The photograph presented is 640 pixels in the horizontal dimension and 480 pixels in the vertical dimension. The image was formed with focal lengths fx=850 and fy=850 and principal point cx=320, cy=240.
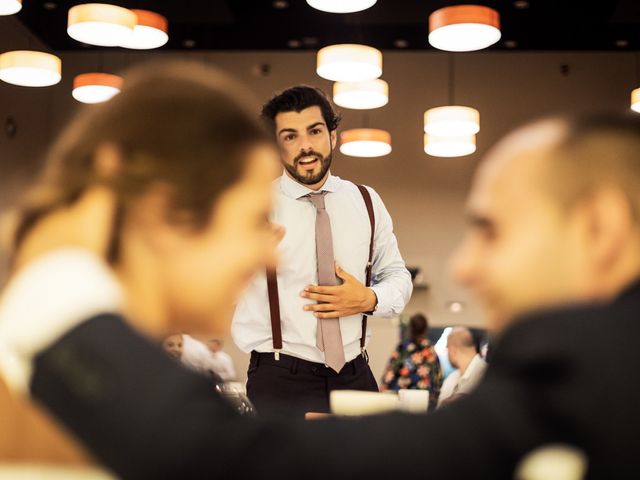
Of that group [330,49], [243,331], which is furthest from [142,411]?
[330,49]

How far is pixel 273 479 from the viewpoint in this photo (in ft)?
1.55

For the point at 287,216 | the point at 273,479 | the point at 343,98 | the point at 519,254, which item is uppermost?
the point at 343,98

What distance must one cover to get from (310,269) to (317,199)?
258 mm

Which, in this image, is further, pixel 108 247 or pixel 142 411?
pixel 108 247

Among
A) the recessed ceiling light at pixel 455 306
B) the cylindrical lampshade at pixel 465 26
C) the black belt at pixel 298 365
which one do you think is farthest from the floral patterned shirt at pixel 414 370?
the black belt at pixel 298 365

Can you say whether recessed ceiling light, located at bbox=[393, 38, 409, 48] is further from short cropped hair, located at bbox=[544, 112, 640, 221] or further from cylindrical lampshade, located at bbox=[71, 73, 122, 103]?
short cropped hair, located at bbox=[544, 112, 640, 221]

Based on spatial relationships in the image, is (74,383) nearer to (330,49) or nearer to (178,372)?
(178,372)

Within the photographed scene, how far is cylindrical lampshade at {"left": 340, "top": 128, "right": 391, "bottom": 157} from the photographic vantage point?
7785 millimetres

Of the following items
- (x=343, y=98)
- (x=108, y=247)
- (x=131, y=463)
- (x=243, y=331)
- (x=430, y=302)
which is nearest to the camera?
(x=131, y=463)

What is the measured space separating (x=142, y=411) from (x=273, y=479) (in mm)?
82

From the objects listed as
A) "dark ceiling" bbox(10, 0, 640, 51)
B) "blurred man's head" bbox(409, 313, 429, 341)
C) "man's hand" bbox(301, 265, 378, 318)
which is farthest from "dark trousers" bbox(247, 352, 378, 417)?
"dark ceiling" bbox(10, 0, 640, 51)

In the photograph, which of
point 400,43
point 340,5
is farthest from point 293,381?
point 400,43

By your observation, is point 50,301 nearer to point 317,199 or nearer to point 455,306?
point 317,199

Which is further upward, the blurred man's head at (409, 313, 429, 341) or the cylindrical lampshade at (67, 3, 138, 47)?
the cylindrical lampshade at (67, 3, 138, 47)
